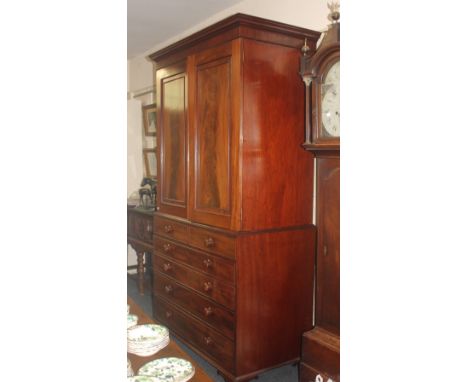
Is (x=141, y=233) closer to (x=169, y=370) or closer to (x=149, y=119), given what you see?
(x=149, y=119)

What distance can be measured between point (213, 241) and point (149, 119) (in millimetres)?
2623

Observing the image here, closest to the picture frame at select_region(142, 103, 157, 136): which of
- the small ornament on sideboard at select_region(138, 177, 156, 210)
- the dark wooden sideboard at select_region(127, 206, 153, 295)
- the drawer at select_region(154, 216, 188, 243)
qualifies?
the small ornament on sideboard at select_region(138, 177, 156, 210)

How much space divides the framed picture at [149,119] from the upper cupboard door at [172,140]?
156cm

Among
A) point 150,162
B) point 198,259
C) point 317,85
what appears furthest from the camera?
point 150,162

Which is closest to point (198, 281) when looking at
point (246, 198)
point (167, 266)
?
point (167, 266)

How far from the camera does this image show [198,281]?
243 centimetres

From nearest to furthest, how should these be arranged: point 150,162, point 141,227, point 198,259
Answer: point 198,259, point 141,227, point 150,162

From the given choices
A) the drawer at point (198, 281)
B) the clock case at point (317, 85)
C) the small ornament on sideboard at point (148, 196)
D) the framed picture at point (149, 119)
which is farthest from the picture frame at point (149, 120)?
the clock case at point (317, 85)
